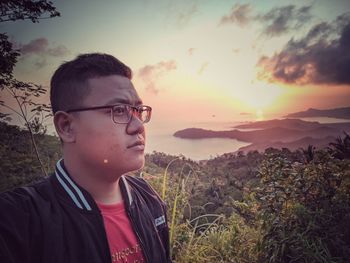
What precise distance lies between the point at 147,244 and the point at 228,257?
6.63 ft

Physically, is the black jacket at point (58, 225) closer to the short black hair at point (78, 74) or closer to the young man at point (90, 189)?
the young man at point (90, 189)

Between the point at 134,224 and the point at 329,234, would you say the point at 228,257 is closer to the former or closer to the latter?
the point at 329,234

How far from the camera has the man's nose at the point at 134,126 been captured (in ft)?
5.16

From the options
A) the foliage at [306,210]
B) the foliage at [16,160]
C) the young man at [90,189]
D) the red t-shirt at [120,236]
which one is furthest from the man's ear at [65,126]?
the foliage at [16,160]

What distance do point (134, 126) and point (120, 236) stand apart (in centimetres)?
62

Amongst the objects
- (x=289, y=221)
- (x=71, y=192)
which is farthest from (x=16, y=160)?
(x=289, y=221)

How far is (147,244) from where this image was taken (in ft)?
5.36

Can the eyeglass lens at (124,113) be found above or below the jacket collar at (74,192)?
above

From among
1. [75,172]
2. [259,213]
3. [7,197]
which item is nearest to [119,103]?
[75,172]

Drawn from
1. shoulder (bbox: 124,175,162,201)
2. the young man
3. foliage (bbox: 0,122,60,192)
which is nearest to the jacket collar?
the young man

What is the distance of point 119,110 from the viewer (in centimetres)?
159

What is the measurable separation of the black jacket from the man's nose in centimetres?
41

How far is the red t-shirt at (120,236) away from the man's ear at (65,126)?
422 millimetres

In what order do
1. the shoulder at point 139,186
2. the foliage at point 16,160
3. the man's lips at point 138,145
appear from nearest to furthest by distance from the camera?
the man's lips at point 138,145 → the shoulder at point 139,186 → the foliage at point 16,160
